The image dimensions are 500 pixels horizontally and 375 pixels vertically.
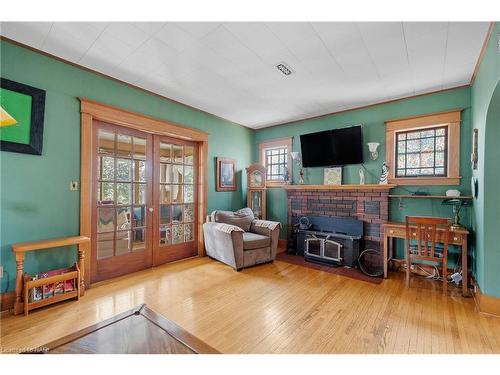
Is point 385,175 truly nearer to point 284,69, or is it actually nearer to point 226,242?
point 284,69

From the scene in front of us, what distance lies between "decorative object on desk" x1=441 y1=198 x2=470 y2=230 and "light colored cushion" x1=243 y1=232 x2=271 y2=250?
2.37m

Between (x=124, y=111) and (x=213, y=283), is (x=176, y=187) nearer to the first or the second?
(x=124, y=111)

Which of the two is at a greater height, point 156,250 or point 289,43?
point 289,43

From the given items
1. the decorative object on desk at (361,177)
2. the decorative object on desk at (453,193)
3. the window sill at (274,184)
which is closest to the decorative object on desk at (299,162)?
the window sill at (274,184)

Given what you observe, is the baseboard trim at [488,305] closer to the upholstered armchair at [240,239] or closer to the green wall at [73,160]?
the green wall at [73,160]

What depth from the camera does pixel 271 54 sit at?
2.36 m

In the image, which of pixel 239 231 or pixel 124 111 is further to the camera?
pixel 239 231

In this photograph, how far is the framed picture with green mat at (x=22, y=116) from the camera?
85.4 inches

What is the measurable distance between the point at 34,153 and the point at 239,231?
2475mm

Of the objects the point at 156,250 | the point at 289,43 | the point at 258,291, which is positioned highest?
the point at 289,43

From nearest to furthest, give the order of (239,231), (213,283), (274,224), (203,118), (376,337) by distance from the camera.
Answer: (376,337), (213,283), (239,231), (274,224), (203,118)

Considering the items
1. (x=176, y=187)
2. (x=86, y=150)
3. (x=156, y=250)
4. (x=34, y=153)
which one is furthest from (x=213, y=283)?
(x=34, y=153)

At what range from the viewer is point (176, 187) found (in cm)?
382

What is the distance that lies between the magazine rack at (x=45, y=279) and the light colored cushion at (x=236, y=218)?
1822 mm
